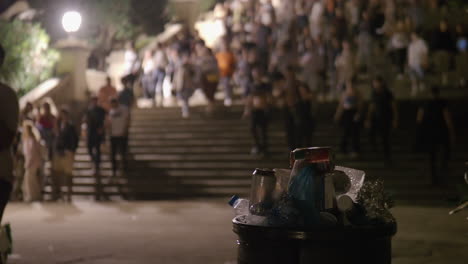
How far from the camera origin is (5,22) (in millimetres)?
24922

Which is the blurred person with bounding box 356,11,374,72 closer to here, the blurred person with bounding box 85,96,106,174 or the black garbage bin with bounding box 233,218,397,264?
the blurred person with bounding box 85,96,106,174

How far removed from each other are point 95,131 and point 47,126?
113 cm

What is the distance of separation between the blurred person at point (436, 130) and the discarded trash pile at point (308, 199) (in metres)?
10.5

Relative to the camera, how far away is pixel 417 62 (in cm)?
2131

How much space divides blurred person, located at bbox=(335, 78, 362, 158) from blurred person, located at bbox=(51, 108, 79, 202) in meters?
5.49

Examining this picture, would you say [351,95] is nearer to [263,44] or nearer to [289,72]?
[289,72]

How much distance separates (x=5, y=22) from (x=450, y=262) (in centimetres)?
1824

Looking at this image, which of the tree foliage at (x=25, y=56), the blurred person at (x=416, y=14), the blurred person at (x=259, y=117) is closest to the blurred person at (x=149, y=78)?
the tree foliage at (x=25, y=56)

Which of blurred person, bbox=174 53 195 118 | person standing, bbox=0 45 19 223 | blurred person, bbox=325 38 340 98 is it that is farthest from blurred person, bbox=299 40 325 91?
person standing, bbox=0 45 19 223

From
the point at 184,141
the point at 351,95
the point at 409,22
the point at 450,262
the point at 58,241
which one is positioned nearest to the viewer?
the point at 450,262

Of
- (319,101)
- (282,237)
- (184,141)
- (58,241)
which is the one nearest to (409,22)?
(319,101)

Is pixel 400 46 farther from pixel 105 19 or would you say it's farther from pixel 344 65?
pixel 105 19

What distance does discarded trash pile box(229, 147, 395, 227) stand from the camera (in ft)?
18.7

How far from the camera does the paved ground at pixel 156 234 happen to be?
998cm
